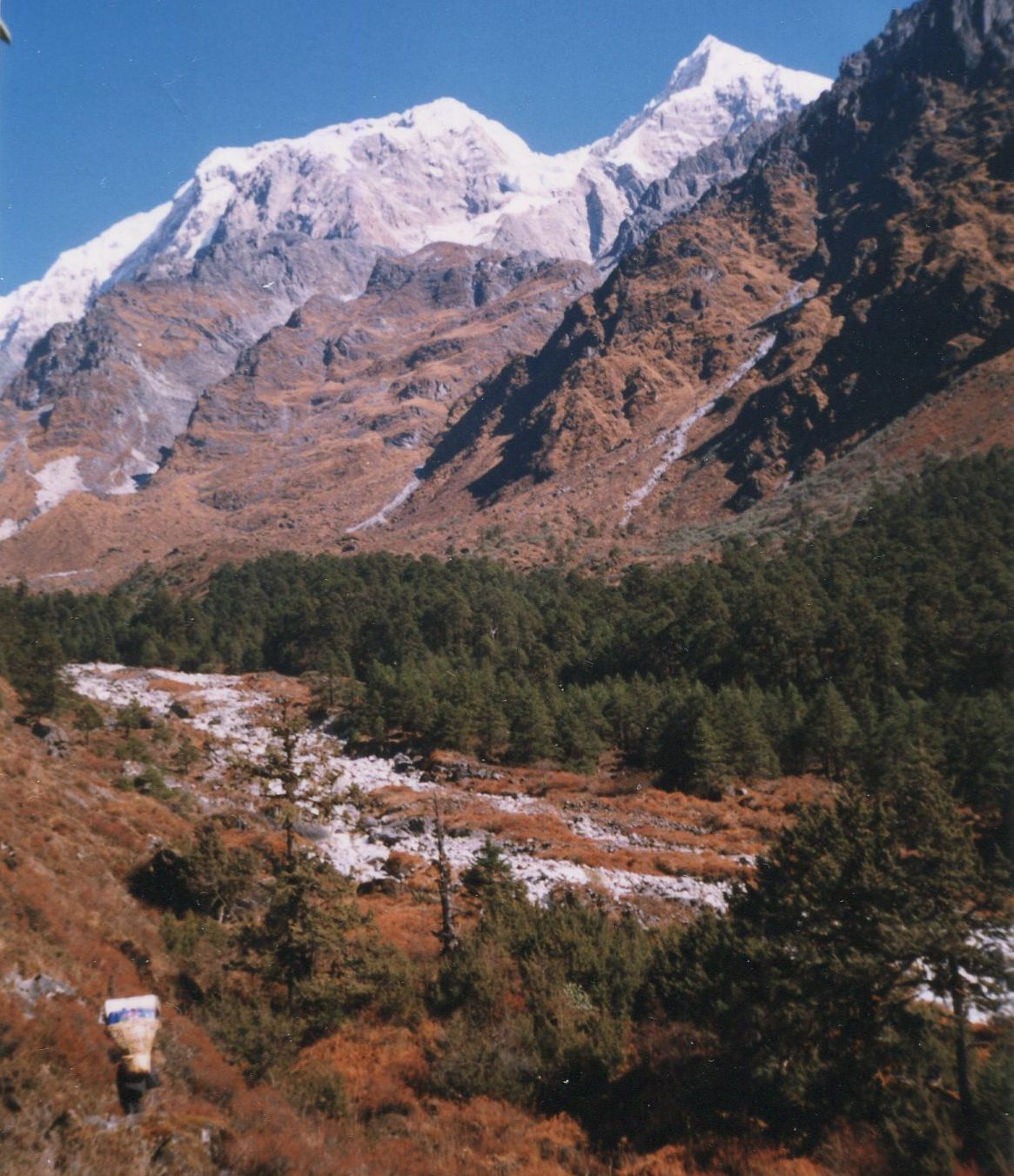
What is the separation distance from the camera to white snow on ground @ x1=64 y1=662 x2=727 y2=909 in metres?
30.2

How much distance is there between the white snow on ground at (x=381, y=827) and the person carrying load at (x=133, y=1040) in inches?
217

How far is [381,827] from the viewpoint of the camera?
3797 centimetres

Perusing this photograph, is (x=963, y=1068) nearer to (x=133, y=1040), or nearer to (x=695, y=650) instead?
(x=133, y=1040)

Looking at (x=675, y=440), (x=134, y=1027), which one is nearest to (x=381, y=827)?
(x=134, y=1027)

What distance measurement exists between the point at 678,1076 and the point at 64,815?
18.9 m

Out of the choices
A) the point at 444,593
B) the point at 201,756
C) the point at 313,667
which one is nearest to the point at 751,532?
the point at 444,593

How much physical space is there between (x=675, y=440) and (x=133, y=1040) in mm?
187708

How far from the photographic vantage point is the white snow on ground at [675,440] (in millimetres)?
169337

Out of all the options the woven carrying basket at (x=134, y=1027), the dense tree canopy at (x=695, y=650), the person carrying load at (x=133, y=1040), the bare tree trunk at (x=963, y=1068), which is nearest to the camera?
A: the person carrying load at (x=133, y=1040)

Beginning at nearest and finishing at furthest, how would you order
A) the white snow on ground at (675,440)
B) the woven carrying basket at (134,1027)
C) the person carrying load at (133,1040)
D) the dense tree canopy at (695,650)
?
the person carrying load at (133,1040) < the woven carrying basket at (134,1027) < the dense tree canopy at (695,650) < the white snow on ground at (675,440)

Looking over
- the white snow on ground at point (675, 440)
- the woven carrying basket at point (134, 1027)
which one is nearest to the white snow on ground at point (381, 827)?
the woven carrying basket at point (134, 1027)

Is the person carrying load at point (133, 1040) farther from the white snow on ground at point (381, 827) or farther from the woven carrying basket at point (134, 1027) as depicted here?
the white snow on ground at point (381, 827)

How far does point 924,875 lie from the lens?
12836 millimetres

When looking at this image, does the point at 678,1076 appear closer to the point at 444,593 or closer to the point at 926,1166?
the point at 926,1166
